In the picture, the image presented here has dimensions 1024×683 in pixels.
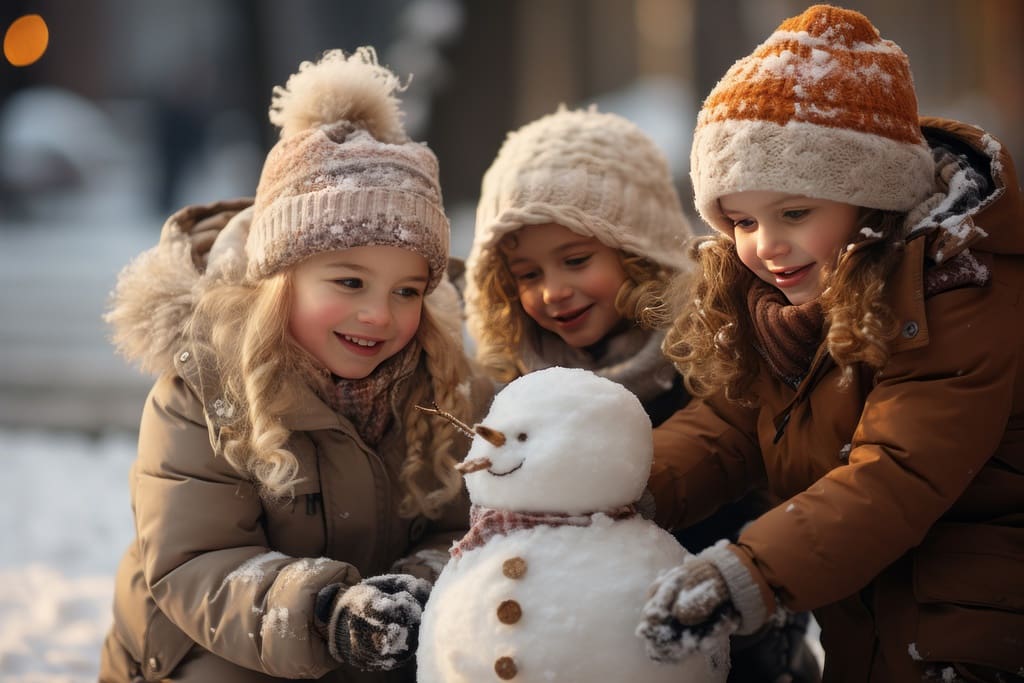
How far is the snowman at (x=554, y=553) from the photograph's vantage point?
4.58 feet

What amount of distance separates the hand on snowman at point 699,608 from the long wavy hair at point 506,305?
986 millimetres

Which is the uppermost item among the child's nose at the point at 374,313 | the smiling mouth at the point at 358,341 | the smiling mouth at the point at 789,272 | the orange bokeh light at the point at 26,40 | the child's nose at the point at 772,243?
the orange bokeh light at the point at 26,40

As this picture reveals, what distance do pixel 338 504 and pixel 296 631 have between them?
12.5 inches

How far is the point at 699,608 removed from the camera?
4.36 feet

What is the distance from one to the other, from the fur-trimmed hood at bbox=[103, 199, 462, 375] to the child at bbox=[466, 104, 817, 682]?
0.22m

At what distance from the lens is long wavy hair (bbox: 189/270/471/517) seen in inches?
73.2

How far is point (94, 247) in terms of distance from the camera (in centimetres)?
677

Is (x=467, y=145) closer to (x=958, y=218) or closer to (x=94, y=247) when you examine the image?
(x=94, y=247)

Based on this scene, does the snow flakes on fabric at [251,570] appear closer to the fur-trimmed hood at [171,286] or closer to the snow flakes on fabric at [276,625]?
the snow flakes on fabric at [276,625]

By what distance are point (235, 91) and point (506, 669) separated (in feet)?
19.0

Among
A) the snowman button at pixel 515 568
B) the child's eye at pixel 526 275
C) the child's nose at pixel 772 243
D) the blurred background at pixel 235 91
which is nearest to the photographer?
the snowman button at pixel 515 568

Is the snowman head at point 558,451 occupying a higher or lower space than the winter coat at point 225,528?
higher

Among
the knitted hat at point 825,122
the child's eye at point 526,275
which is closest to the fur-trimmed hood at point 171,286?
the child's eye at point 526,275

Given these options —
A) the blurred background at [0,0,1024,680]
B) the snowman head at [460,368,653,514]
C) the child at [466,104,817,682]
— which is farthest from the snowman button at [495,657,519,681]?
the blurred background at [0,0,1024,680]
